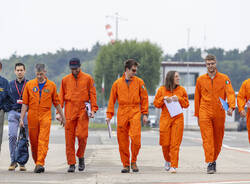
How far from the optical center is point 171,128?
35.2 ft

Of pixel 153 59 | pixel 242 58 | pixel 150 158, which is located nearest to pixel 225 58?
pixel 242 58

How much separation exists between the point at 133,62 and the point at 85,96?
40.6 inches

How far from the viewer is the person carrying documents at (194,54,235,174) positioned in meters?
10.7

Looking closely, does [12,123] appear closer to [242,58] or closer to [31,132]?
[31,132]

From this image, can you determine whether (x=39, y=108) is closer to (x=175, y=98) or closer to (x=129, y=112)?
(x=129, y=112)

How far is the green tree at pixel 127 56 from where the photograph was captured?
6550 cm

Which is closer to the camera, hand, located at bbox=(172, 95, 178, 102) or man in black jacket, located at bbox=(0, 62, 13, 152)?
man in black jacket, located at bbox=(0, 62, 13, 152)

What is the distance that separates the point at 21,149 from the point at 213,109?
11.4 ft

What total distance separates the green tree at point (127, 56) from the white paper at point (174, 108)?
178 ft

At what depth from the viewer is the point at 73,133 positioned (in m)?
10.6

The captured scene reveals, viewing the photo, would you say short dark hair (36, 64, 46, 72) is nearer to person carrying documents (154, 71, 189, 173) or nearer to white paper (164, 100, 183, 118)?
person carrying documents (154, 71, 189, 173)

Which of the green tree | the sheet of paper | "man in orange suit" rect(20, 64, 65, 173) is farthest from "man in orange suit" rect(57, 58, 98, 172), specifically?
the green tree

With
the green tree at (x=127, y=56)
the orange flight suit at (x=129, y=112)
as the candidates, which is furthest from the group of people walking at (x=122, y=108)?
the green tree at (x=127, y=56)

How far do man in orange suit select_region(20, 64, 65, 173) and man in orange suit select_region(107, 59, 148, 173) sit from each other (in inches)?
41.3
